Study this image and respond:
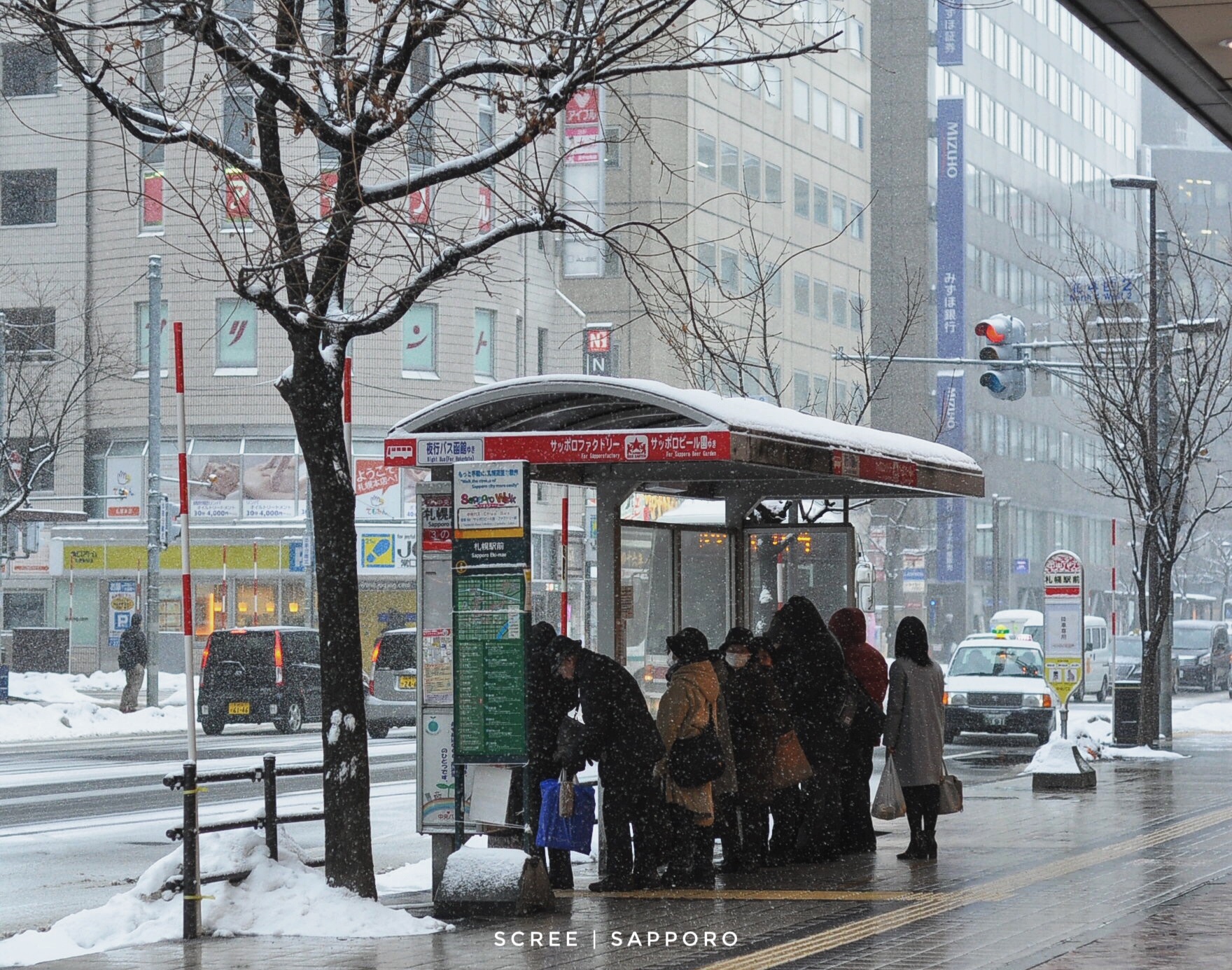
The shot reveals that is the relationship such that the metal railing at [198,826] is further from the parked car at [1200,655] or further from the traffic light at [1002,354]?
the parked car at [1200,655]

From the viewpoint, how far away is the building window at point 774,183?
64.2 meters

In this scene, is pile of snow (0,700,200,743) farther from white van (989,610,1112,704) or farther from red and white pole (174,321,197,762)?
red and white pole (174,321,197,762)

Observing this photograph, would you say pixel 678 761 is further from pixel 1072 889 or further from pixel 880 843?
pixel 880 843

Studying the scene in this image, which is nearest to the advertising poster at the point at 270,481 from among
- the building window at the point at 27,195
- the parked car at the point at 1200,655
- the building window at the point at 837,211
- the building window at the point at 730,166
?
the building window at the point at 27,195

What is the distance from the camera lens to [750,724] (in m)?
12.6

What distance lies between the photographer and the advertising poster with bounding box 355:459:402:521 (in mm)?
48062

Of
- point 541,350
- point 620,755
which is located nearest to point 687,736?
point 620,755

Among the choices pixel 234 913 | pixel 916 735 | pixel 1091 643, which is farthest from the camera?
pixel 1091 643

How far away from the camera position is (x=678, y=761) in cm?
1164

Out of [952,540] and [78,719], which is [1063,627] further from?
[952,540]

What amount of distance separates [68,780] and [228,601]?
28656mm

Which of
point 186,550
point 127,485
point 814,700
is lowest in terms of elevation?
point 814,700

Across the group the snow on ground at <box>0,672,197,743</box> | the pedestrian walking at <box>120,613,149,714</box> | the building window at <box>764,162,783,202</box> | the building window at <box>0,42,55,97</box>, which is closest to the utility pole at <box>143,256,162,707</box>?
the pedestrian walking at <box>120,613,149,714</box>

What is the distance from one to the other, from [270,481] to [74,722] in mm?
16972
